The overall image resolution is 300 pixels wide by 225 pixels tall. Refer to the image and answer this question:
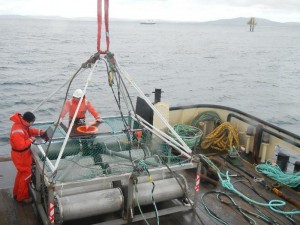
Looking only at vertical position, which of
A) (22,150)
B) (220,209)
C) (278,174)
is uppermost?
(22,150)

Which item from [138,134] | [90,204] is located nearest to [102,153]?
[138,134]

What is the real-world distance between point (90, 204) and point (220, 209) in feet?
7.55

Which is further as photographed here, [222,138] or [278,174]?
[222,138]

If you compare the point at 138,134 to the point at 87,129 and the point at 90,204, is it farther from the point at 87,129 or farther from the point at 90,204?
the point at 90,204

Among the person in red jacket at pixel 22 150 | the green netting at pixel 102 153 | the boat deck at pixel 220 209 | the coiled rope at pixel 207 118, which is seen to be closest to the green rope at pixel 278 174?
the boat deck at pixel 220 209

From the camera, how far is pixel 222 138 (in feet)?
27.1

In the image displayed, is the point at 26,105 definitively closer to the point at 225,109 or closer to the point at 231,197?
the point at 225,109

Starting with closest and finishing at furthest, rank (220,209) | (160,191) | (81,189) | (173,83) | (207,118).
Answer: (81,189), (160,191), (220,209), (207,118), (173,83)

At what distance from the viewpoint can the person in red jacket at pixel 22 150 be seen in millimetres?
5234

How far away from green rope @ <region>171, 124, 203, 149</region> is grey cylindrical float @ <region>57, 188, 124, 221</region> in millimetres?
3239

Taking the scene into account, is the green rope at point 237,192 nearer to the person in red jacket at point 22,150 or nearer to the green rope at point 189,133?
the green rope at point 189,133

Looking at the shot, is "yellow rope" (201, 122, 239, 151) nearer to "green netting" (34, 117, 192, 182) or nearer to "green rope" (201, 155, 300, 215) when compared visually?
"green rope" (201, 155, 300, 215)

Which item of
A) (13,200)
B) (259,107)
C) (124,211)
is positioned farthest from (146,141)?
(259,107)

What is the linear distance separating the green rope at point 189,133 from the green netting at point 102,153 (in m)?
1.48
